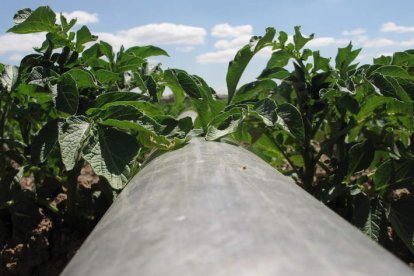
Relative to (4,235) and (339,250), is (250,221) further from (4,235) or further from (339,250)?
(4,235)

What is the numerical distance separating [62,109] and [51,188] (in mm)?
703

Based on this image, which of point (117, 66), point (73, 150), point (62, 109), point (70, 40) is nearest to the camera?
point (73, 150)

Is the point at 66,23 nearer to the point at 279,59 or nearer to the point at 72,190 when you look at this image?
the point at 72,190

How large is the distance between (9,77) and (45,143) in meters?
0.34

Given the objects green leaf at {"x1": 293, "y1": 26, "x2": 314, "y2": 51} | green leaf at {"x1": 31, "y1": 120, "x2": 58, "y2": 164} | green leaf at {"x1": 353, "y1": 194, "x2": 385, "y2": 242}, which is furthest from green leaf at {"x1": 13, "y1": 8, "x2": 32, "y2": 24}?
green leaf at {"x1": 353, "y1": 194, "x2": 385, "y2": 242}

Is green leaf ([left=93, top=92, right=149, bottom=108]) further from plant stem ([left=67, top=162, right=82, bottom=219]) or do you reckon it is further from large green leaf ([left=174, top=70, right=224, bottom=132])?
plant stem ([left=67, top=162, right=82, bottom=219])

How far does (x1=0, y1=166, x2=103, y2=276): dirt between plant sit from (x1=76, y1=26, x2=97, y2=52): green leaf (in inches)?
27.8

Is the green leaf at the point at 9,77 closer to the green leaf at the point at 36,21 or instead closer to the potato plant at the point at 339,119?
the green leaf at the point at 36,21

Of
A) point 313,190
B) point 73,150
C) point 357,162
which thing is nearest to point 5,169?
A: point 73,150

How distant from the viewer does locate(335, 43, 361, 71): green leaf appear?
200 cm

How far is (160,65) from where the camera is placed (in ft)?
7.55

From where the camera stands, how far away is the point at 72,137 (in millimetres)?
1479

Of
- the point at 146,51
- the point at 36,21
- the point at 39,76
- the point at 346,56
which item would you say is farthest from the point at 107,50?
the point at 346,56

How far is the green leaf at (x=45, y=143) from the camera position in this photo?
64.4 inches
